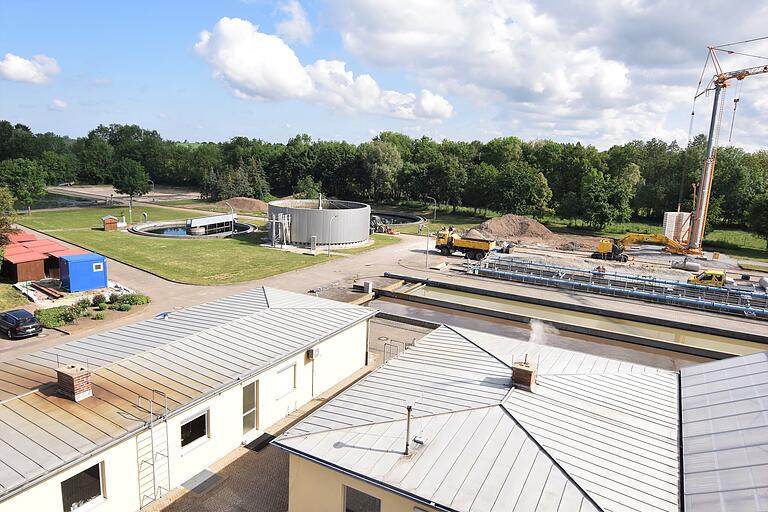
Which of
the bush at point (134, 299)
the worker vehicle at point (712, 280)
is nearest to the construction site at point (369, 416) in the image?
the bush at point (134, 299)

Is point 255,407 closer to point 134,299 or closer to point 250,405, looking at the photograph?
point 250,405

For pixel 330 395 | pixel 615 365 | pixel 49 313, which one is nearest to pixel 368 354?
pixel 330 395

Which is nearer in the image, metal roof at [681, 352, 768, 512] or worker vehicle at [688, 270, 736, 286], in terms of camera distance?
metal roof at [681, 352, 768, 512]

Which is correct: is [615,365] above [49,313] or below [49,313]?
above

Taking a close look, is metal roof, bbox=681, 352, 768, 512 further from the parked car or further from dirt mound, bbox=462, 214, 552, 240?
dirt mound, bbox=462, 214, 552, 240

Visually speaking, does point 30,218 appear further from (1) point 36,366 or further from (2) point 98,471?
(2) point 98,471

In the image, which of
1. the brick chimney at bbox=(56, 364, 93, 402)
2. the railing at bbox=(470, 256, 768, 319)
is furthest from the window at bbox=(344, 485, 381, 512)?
the railing at bbox=(470, 256, 768, 319)
